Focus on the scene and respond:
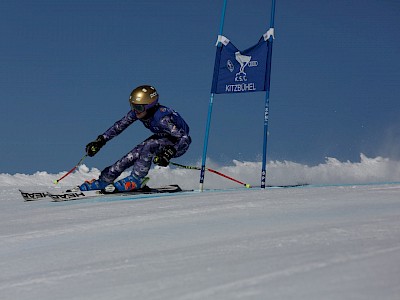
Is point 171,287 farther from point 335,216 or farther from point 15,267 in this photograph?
point 335,216

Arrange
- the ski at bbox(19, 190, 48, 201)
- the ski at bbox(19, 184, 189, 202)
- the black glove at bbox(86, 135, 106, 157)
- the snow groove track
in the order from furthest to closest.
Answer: the black glove at bbox(86, 135, 106, 157)
the ski at bbox(19, 190, 48, 201)
the ski at bbox(19, 184, 189, 202)
the snow groove track

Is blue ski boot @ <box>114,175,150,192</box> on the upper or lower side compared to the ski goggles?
lower

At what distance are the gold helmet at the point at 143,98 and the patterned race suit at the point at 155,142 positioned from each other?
0.15 m

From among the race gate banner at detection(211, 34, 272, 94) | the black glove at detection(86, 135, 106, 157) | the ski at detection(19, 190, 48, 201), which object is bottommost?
the ski at detection(19, 190, 48, 201)

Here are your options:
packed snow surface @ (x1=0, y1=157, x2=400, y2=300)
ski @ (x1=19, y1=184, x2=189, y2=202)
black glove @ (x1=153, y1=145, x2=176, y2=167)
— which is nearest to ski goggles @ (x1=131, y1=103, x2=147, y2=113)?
black glove @ (x1=153, y1=145, x2=176, y2=167)

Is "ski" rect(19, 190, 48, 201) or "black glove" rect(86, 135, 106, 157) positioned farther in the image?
"black glove" rect(86, 135, 106, 157)

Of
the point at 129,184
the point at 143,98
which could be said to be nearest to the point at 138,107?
the point at 143,98

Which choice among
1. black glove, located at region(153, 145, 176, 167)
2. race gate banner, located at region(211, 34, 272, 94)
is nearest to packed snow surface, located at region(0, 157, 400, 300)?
black glove, located at region(153, 145, 176, 167)

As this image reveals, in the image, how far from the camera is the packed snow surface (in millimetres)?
2123

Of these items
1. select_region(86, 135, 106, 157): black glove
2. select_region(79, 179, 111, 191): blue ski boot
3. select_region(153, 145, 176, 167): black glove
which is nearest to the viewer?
select_region(153, 145, 176, 167): black glove

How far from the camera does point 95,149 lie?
25.6ft

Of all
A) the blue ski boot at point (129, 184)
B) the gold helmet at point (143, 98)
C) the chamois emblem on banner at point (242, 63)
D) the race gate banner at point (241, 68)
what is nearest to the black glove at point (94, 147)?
the blue ski boot at point (129, 184)

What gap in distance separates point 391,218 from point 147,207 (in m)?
2.53

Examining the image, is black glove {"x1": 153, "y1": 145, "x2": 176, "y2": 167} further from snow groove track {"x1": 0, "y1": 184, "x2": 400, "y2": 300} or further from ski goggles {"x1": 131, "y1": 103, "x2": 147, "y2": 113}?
snow groove track {"x1": 0, "y1": 184, "x2": 400, "y2": 300}
